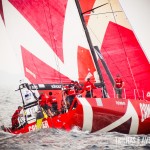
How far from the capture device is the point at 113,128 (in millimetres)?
6605

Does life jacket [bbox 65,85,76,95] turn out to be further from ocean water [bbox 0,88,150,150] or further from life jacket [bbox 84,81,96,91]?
ocean water [bbox 0,88,150,150]

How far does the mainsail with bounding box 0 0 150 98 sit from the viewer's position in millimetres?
8016

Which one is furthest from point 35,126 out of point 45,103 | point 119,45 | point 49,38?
point 119,45

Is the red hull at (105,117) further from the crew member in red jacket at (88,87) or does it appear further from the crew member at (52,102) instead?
the crew member at (52,102)

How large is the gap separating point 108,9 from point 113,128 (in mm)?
3401

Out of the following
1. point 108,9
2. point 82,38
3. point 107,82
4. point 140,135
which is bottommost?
point 140,135

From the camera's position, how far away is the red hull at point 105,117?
615 centimetres

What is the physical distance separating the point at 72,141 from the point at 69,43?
10.6ft

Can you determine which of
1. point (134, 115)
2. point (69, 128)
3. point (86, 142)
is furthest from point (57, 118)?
point (134, 115)

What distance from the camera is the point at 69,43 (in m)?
8.36

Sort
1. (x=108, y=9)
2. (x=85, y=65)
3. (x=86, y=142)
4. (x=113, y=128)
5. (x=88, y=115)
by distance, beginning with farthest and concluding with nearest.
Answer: (x=108, y=9) < (x=85, y=65) < (x=113, y=128) < (x=88, y=115) < (x=86, y=142)

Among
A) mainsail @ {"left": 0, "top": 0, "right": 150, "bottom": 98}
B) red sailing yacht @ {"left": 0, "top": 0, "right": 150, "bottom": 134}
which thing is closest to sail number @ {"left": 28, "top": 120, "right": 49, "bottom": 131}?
red sailing yacht @ {"left": 0, "top": 0, "right": 150, "bottom": 134}

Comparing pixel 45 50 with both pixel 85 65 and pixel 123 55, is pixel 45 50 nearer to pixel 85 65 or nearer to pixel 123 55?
pixel 85 65

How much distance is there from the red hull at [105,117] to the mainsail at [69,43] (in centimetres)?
111
